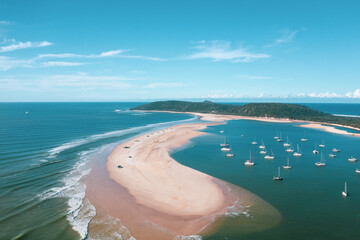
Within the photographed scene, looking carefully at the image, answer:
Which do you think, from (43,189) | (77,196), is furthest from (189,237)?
(43,189)

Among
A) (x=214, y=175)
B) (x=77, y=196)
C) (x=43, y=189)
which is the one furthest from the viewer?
(x=214, y=175)

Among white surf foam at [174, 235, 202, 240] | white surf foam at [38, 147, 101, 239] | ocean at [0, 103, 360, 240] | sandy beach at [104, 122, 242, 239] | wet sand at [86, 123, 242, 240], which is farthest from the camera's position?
sandy beach at [104, 122, 242, 239]

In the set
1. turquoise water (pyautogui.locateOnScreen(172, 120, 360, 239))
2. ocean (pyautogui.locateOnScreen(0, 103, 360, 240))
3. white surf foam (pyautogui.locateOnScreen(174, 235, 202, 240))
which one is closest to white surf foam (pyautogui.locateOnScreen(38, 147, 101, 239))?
ocean (pyautogui.locateOnScreen(0, 103, 360, 240))

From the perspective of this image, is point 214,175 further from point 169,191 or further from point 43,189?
point 43,189

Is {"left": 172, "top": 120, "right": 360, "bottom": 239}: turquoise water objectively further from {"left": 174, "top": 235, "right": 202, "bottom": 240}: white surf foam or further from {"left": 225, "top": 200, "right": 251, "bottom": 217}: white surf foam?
{"left": 225, "top": 200, "right": 251, "bottom": 217}: white surf foam

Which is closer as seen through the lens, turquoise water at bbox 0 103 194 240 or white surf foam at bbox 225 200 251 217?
turquoise water at bbox 0 103 194 240

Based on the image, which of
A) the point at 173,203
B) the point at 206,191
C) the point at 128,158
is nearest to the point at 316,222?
the point at 206,191

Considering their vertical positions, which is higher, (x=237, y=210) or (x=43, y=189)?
(x=43, y=189)

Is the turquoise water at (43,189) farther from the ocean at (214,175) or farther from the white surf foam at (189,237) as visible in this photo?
the white surf foam at (189,237)

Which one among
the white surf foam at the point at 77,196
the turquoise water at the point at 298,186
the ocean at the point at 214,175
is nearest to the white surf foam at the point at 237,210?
the ocean at the point at 214,175

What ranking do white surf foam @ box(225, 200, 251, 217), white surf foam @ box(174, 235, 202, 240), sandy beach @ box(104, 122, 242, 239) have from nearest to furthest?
white surf foam @ box(174, 235, 202, 240)
sandy beach @ box(104, 122, 242, 239)
white surf foam @ box(225, 200, 251, 217)

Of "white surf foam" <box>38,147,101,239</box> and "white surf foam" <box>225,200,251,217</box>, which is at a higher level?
"white surf foam" <box>38,147,101,239</box>
